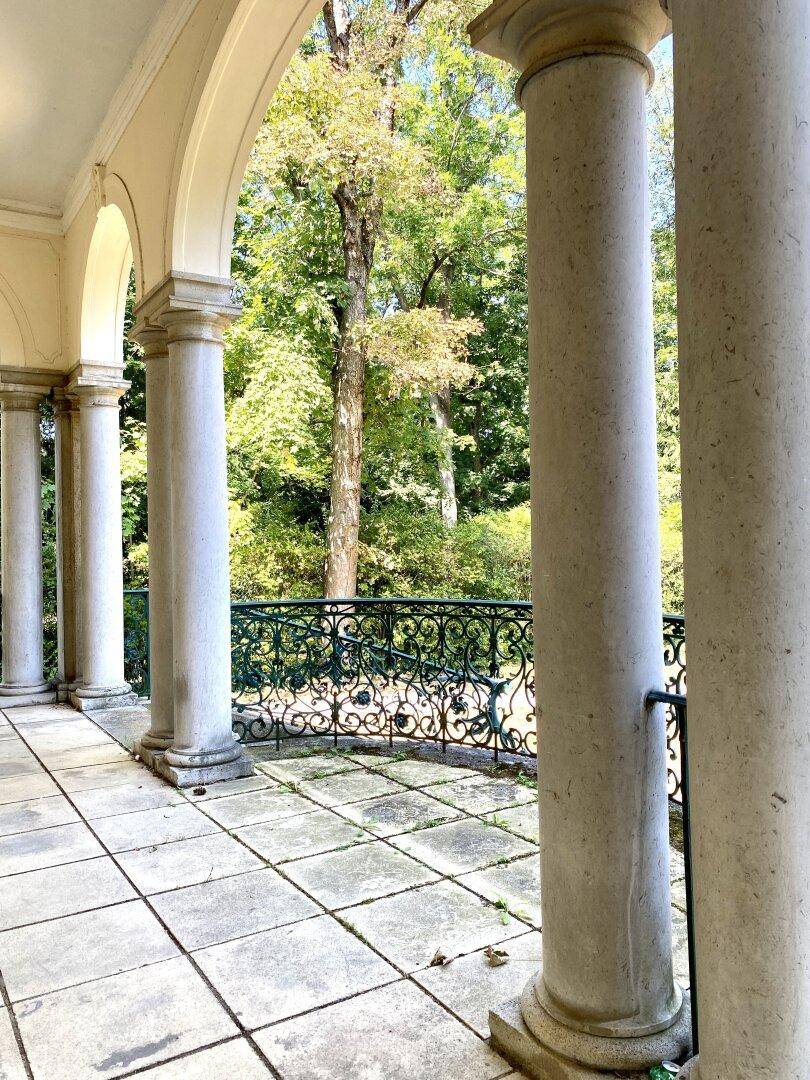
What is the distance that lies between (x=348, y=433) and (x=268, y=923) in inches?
437

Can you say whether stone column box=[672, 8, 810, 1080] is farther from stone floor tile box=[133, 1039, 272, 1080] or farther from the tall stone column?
stone floor tile box=[133, 1039, 272, 1080]

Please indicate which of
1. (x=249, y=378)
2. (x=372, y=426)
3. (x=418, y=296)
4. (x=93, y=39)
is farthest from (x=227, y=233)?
(x=418, y=296)

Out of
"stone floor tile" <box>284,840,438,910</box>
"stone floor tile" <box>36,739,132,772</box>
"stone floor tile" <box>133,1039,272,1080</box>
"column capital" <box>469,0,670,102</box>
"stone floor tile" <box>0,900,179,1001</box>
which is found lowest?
"stone floor tile" <box>0,900,179,1001</box>

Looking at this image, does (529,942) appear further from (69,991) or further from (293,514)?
(293,514)

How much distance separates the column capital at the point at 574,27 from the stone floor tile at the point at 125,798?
4.38 meters

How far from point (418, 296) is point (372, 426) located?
4151mm

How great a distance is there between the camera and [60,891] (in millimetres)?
3781

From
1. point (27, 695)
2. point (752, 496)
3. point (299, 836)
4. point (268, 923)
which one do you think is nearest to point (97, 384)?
point (27, 695)

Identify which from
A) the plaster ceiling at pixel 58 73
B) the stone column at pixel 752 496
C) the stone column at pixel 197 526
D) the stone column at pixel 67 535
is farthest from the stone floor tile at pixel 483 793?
the plaster ceiling at pixel 58 73

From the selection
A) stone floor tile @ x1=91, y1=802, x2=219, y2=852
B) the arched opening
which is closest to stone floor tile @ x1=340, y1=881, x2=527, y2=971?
stone floor tile @ x1=91, y1=802, x2=219, y2=852

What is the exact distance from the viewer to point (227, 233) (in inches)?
215

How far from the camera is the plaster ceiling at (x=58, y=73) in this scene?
5031 millimetres

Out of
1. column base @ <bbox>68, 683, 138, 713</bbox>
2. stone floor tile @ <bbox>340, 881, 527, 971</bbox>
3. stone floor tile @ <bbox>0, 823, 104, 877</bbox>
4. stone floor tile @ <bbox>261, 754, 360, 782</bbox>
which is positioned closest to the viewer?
stone floor tile @ <bbox>340, 881, 527, 971</bbox>

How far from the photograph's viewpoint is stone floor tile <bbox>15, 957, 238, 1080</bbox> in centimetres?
252
